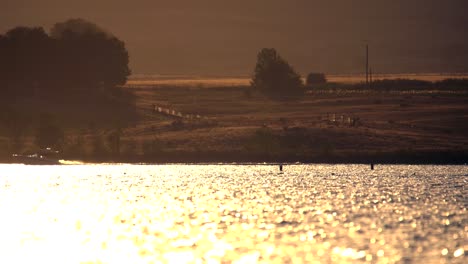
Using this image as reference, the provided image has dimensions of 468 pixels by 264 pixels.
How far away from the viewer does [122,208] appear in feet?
350

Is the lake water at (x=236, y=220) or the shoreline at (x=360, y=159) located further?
the shoreline at (x=360, y=159)

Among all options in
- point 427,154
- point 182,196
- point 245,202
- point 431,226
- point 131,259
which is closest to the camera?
point 131,259

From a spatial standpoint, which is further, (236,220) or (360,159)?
(360,159)

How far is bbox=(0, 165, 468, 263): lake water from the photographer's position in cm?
6925

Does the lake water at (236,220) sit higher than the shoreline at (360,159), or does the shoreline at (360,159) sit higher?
the lake water at (236,220)

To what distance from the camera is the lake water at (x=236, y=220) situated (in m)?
69.2

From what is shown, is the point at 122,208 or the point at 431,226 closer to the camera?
the point at 431,226

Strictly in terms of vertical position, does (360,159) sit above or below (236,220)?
below

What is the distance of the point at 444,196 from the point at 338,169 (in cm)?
7292

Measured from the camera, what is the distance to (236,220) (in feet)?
300

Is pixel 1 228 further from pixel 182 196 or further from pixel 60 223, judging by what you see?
pixel 182 196

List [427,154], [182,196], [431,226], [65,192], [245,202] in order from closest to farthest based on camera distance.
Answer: [431,226]
[245,202]
[182,196]
[65,192]
[427,154]

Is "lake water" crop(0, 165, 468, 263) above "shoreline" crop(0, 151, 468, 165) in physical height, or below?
above

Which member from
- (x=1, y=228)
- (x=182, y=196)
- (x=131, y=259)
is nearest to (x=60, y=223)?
(x=1, y=228)
